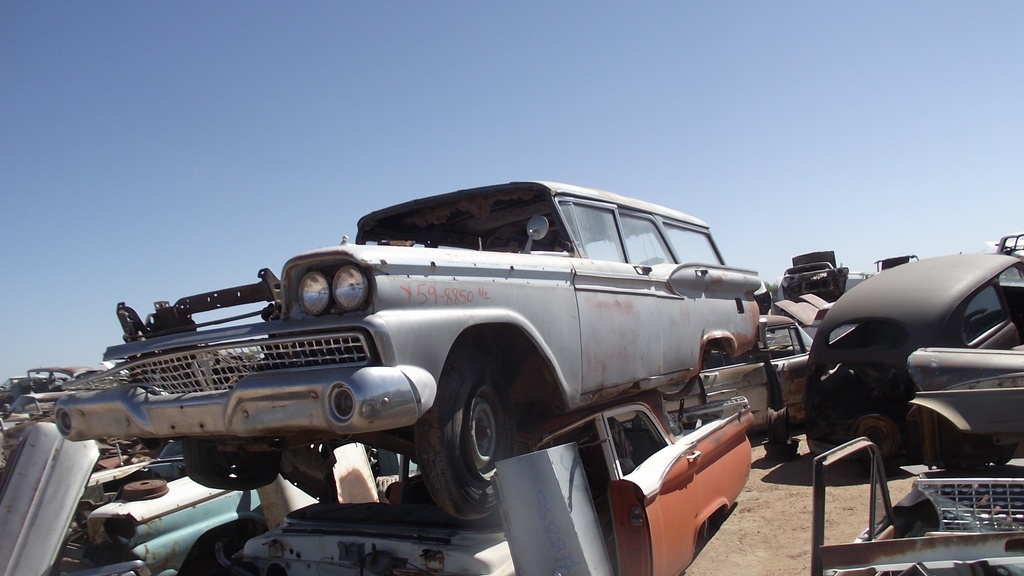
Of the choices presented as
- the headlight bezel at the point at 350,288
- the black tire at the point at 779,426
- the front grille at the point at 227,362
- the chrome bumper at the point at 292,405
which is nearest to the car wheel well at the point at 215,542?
the front grille at the point at 227,362

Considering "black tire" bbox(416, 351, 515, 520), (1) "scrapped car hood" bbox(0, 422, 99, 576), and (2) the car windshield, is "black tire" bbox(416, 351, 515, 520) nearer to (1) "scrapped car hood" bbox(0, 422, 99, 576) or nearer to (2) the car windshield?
(1) "scrapped car hood" bbox(0, 422, 99, 576)

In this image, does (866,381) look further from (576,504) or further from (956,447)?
(576,504)

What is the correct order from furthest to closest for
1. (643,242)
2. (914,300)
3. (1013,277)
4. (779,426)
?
1. (779,426)
2. (1013,277)
3. (914,300)
4. (643,242)

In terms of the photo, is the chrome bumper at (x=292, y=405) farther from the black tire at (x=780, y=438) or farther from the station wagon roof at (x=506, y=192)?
the black tire at (x=780, y=438)

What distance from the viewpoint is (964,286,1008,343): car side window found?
250 inches

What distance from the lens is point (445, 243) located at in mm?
4770

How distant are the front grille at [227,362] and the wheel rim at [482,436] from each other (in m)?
0.70

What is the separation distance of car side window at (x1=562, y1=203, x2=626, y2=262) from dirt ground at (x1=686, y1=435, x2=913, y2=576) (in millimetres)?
2092

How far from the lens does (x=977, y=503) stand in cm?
A: 320

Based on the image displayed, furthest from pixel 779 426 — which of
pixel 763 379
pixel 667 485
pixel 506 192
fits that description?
pixel 506 192

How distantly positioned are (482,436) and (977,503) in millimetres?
2150

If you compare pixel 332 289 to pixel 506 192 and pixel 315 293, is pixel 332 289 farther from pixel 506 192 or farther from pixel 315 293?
pixel 506 192

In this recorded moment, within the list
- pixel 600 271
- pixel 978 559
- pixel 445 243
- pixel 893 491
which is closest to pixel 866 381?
pixel 893 491

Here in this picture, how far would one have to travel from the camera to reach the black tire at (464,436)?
9.70 ft
